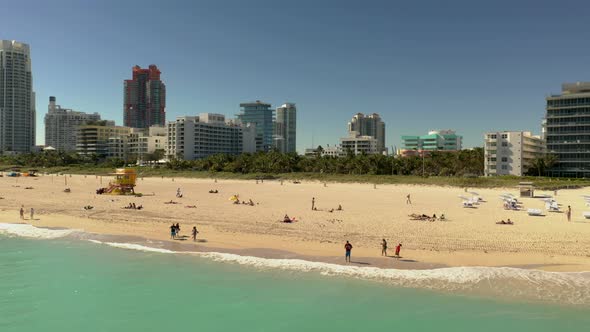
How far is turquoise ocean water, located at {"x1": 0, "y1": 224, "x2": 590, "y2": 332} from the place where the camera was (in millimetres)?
14781

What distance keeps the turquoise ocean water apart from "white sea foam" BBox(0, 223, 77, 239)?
6.92m

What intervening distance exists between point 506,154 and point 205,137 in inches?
4200

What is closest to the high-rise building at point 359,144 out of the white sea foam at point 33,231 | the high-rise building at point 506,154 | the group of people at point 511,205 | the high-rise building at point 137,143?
the high-rise building at point 137,143

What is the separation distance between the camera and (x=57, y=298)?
1717 centimetres

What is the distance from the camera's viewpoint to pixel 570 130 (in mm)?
89438

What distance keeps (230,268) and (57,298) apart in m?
7.62

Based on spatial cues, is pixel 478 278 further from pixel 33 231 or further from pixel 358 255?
pixel 33 231

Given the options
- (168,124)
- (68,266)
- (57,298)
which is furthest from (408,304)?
(168,124)

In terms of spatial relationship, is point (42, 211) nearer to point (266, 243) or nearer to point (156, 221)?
point (156, 221)

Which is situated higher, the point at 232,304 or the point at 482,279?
the point at 482,279

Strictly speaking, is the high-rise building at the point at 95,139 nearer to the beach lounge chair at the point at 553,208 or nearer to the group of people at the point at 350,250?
the beach lounge chair at the point at 553,208

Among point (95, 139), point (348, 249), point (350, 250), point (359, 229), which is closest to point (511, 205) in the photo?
point (359, 229)

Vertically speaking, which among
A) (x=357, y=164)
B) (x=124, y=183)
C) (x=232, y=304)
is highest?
(x=357, y=164)

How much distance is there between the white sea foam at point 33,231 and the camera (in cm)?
2788
